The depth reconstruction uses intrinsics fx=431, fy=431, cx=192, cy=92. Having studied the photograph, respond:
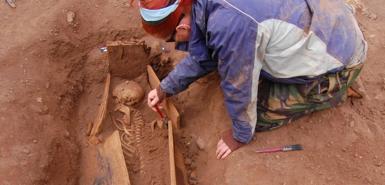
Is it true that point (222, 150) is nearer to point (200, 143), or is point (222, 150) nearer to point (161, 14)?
point (200, 143)

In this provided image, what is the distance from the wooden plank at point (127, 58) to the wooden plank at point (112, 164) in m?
0.81

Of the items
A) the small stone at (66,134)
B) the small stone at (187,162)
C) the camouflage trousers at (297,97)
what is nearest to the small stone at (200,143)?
the small stone at (187,162)

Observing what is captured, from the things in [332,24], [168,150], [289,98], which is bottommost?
[168,150]

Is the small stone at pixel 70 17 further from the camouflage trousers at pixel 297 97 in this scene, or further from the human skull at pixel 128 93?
the camouflage trousers at pixel 297 97

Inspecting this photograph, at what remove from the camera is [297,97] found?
347 centimetres

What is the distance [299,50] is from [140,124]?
1756 mm

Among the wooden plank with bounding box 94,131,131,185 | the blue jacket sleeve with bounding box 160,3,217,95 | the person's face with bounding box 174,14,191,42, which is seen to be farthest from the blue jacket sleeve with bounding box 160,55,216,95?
the wooden plank with bounding box 94,131,131,185

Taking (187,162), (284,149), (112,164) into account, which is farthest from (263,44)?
(112,164)

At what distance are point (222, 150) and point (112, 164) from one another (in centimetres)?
92

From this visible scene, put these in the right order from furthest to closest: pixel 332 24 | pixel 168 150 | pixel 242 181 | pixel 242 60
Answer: pixel 168 150
pixel 242 181
pixel 332 24
pixel 242 60

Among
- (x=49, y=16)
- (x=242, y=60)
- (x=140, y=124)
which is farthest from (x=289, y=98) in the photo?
(x=49, y=16)

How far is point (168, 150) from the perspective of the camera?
390 cm

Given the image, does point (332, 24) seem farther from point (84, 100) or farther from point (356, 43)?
point (84, 100)

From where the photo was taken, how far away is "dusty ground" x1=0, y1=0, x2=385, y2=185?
345 cm
